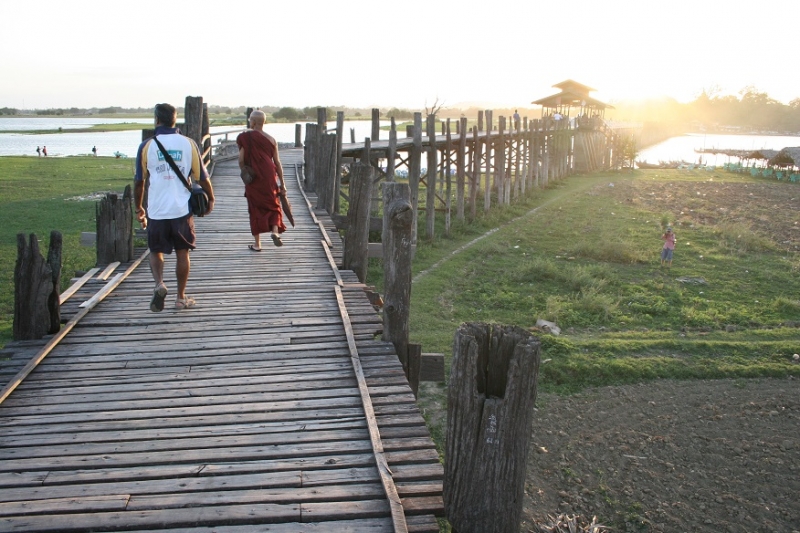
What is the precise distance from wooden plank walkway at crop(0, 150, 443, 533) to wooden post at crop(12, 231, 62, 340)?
171 mm

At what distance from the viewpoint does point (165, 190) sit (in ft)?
16.7

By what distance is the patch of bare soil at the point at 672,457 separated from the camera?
5.61 m

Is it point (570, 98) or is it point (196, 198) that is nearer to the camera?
point (196, 198)

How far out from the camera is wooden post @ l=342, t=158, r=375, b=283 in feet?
21.4

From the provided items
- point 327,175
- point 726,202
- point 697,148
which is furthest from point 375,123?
point 697,148

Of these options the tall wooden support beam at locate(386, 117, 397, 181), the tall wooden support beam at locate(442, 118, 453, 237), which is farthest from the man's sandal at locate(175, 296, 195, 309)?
the tall wooden support beam at locate(442, 118, 453, 237)

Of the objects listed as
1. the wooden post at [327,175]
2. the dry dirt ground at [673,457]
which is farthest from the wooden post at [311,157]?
the dry dirt ground at [673,457]

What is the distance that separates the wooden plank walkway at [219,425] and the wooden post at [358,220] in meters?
0.98

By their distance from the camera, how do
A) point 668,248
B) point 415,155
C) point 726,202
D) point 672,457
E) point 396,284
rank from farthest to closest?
point 726,202
point 415,155
point 668,248
point 672,457
point 396,284

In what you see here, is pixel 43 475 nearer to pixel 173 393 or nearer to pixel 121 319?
pixel 173 393

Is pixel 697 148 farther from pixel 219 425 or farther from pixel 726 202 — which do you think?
pixel 219 425

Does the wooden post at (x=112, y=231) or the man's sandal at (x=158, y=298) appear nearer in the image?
the man's sandal at (x=158, y=298)

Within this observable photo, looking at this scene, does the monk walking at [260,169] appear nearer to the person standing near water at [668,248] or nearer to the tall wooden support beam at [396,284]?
the tall wooden support beam at [396,284]

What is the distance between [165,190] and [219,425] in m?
2.23
